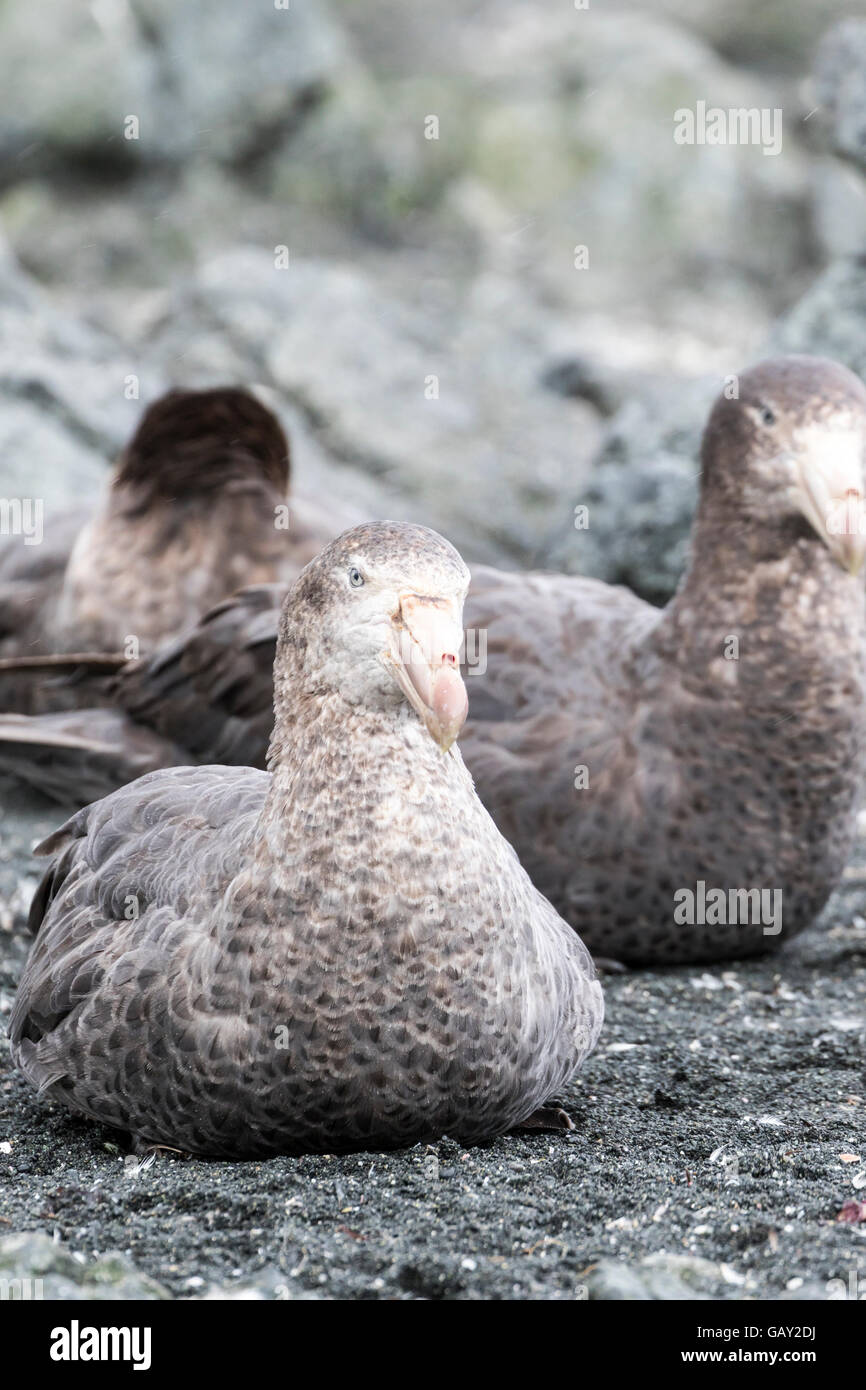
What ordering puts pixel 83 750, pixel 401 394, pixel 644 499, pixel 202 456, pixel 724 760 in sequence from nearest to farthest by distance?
1. pixel 724 760
2. pixel 83 750
3. pixel 202 456
4. pixel 644 499
5. pixel 401 394

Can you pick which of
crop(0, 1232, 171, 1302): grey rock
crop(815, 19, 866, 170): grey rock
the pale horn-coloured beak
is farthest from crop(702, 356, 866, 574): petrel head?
crop(815, 19, 866, 170): grey rock

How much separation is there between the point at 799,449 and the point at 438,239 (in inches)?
436

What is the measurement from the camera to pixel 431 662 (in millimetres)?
2912

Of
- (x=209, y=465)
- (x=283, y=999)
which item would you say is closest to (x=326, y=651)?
(x=283, y=999)

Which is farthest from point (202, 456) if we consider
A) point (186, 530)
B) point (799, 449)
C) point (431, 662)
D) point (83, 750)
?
point (431, 662)

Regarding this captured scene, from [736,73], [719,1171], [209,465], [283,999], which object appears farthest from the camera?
[736,73]

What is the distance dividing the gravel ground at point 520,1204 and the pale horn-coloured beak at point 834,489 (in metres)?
1.18

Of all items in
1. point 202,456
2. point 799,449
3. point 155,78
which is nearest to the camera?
point 799,449

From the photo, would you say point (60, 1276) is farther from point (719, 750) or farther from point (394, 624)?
point (719, 750)

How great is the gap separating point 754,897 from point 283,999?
1928mm

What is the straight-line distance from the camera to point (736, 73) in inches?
711

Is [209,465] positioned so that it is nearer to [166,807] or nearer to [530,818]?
[530,818]

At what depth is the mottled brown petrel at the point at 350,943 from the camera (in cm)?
304

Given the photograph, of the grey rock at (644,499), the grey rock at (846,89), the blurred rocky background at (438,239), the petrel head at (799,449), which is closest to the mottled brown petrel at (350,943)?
the petrel head at (799,449)
